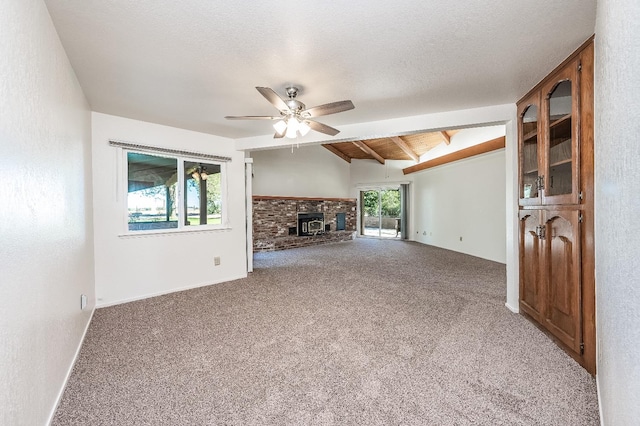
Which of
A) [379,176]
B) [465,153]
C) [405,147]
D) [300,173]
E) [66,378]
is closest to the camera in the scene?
[66,378]

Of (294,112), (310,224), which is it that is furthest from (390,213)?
(294,112)

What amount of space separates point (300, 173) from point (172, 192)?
196 inches

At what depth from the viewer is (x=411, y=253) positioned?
22.0 ft

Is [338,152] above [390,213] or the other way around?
above

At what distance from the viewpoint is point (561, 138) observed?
2.20 meters

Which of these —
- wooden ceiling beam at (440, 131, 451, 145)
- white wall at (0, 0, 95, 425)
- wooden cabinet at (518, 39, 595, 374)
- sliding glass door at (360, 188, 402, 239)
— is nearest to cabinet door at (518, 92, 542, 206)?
wooden cabinet at (518, 39, 595, 374)

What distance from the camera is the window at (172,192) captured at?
355cm

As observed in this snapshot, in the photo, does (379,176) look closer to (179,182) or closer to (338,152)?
(338,152)

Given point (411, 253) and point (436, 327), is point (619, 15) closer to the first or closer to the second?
point (436, 327)

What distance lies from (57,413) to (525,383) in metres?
2.66

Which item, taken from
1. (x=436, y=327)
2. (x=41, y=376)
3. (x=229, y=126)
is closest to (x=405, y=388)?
(x=436, y=327)

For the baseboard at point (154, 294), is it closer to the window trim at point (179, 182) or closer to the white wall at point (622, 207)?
the window trim at point (179, 182)

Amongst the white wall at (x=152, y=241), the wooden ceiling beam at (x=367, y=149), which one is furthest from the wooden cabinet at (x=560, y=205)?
the wooden ceiling beam at (x=367, y=149)

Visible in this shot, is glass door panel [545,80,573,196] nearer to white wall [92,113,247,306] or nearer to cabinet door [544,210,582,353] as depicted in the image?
cabinet door [544,210,582,353]
